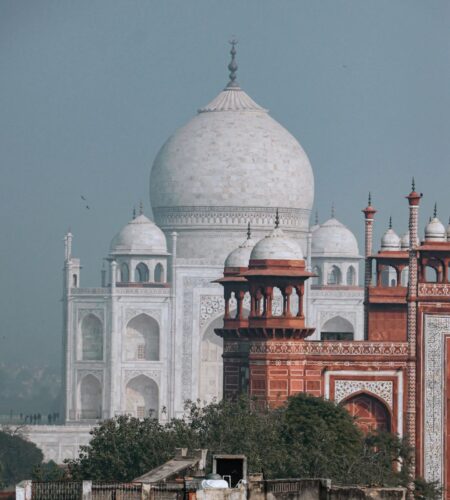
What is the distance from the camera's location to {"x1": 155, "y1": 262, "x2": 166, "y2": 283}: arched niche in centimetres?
8769

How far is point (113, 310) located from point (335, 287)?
701cm

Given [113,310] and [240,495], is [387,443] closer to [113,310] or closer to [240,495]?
[240,495]

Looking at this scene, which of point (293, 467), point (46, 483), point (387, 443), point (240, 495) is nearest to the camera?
point (240, 495)

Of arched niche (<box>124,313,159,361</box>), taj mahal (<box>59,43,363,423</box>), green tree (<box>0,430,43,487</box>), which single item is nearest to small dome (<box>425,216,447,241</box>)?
green tree (<box>0,430,43,487</box>)

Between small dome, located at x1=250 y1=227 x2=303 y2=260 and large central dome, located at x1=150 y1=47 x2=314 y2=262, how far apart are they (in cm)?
3181

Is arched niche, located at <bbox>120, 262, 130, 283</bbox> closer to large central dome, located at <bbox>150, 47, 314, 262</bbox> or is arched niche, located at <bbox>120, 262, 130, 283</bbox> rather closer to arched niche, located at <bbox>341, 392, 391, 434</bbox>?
large central dome, located at <bbox>150, 47, 314, 262</bbox>

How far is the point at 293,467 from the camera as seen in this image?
44.4 m

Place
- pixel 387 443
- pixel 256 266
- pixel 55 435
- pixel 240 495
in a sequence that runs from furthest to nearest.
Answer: pixel 55 435 < pixel 256 266 < pixel 387 443 < pixel 240 495

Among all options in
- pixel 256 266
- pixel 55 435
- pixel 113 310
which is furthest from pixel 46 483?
pixel 113 310

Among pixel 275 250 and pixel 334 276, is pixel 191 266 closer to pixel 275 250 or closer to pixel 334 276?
pixel 334 276

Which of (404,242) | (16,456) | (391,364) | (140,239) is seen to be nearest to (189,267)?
(140,239)

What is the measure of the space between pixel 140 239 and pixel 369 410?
34.4 meters

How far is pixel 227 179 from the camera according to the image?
88812 millimetres

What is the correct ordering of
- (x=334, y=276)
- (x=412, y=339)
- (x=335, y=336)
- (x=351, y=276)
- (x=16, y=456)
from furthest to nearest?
(x=334, y=276), (x=351, y=276), (x=16, y=456), (x=335, y=336), (x=412, y=339)
